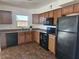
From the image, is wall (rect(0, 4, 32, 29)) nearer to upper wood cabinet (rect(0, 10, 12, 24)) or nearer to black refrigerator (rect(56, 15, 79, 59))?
upper wood cabinet (rect(0, 10, 12, 24))

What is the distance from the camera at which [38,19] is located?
6254 millimetres

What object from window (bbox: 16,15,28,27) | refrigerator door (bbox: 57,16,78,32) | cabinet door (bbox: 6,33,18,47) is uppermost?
window (bbox: 16,15,28,27)

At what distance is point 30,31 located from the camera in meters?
5.95

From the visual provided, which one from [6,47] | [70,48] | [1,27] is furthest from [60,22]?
[1,27]

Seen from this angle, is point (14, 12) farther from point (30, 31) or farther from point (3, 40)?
point (3, 40)

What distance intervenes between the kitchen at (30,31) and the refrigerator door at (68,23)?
2.2 inches

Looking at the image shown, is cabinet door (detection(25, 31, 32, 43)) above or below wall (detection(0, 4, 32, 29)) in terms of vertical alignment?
below

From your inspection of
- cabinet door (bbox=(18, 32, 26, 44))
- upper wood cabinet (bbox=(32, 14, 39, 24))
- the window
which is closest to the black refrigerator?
cabinet door (bbox=(18, 32, 26, 44))

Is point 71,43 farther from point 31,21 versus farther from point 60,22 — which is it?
point 31,21

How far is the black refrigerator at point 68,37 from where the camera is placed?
238cm

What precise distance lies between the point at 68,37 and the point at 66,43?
0.73ft

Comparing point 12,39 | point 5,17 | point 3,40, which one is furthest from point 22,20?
point 3,40

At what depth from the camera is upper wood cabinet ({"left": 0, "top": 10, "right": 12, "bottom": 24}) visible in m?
5.08

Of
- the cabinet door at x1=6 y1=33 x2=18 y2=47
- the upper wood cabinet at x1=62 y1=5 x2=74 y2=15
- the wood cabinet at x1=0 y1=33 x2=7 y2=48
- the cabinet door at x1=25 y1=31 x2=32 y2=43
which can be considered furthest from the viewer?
the cabinet door at x1=25 y1=31 x2=32 y2=43
